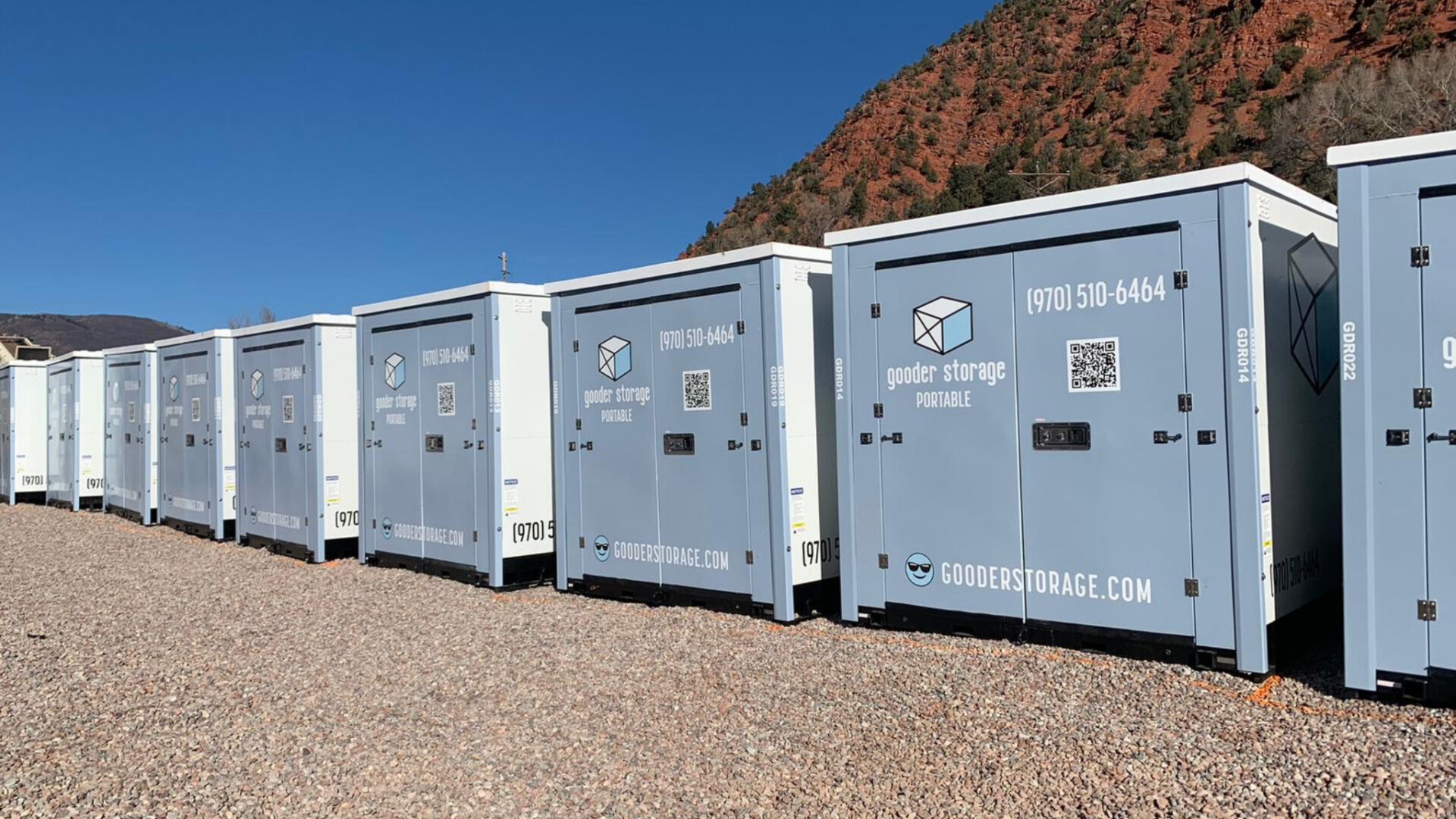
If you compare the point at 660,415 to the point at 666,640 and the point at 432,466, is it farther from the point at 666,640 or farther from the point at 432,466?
the point at 432,466

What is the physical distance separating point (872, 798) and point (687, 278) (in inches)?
193

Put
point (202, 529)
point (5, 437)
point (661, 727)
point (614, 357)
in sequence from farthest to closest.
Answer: point (5, 437)
point (202, 529)
point (614, 357)
point (661, 727)

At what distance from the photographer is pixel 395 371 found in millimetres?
10734

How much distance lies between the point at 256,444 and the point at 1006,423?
9692 mm

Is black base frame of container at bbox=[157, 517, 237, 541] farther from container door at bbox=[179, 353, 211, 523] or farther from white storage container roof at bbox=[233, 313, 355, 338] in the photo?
white storage container roof at bbox=[233, 313, 355, 338]

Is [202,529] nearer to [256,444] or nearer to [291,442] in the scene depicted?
[256,444]

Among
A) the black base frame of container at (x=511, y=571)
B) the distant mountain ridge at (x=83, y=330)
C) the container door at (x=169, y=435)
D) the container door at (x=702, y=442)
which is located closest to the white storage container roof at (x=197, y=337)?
the container door at (x=169, y=435)

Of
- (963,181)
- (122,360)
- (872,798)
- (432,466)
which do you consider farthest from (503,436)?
(963,181)

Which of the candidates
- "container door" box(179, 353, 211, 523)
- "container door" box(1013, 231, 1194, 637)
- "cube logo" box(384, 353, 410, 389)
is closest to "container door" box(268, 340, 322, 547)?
"cube logo" box(384, 353, 410, 389)

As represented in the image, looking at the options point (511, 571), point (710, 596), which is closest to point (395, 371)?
point (511, 571)

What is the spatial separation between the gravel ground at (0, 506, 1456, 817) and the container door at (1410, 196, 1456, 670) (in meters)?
0.48

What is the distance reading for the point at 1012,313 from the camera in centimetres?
659

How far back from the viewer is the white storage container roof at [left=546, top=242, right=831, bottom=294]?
7.70 metres

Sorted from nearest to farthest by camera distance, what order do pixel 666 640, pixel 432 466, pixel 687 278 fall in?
pixel 666 640 → pixel 687 278 → pixel 432 466
